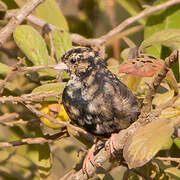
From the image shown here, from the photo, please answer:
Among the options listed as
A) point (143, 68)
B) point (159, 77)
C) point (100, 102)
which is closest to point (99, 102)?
point (100, 102)

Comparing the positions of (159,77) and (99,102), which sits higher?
(159,77)

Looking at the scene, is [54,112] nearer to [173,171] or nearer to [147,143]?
[173,171]

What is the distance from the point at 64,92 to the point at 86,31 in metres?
2.02

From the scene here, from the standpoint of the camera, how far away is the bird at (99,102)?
10.7 feet

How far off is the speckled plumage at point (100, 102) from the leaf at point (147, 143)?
1075mm

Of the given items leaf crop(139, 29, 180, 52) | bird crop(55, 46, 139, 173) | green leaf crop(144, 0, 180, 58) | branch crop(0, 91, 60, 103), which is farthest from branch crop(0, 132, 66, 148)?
green leaf crop(144, 0, 180, 58)

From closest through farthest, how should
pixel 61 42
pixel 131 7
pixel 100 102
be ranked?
pixel 100 102, pixel 61 42, pixel 131 7

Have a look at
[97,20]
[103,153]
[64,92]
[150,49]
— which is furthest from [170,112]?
[97,20]

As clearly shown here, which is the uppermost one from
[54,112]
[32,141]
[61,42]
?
[61,42]

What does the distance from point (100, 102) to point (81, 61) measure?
493 millimetres

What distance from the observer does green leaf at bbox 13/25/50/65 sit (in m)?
3.47

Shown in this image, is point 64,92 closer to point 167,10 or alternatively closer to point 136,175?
point 136,175

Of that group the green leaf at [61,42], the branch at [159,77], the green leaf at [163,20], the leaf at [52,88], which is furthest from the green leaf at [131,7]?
the branch at [159,77]

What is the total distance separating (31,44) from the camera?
348 centimetres
